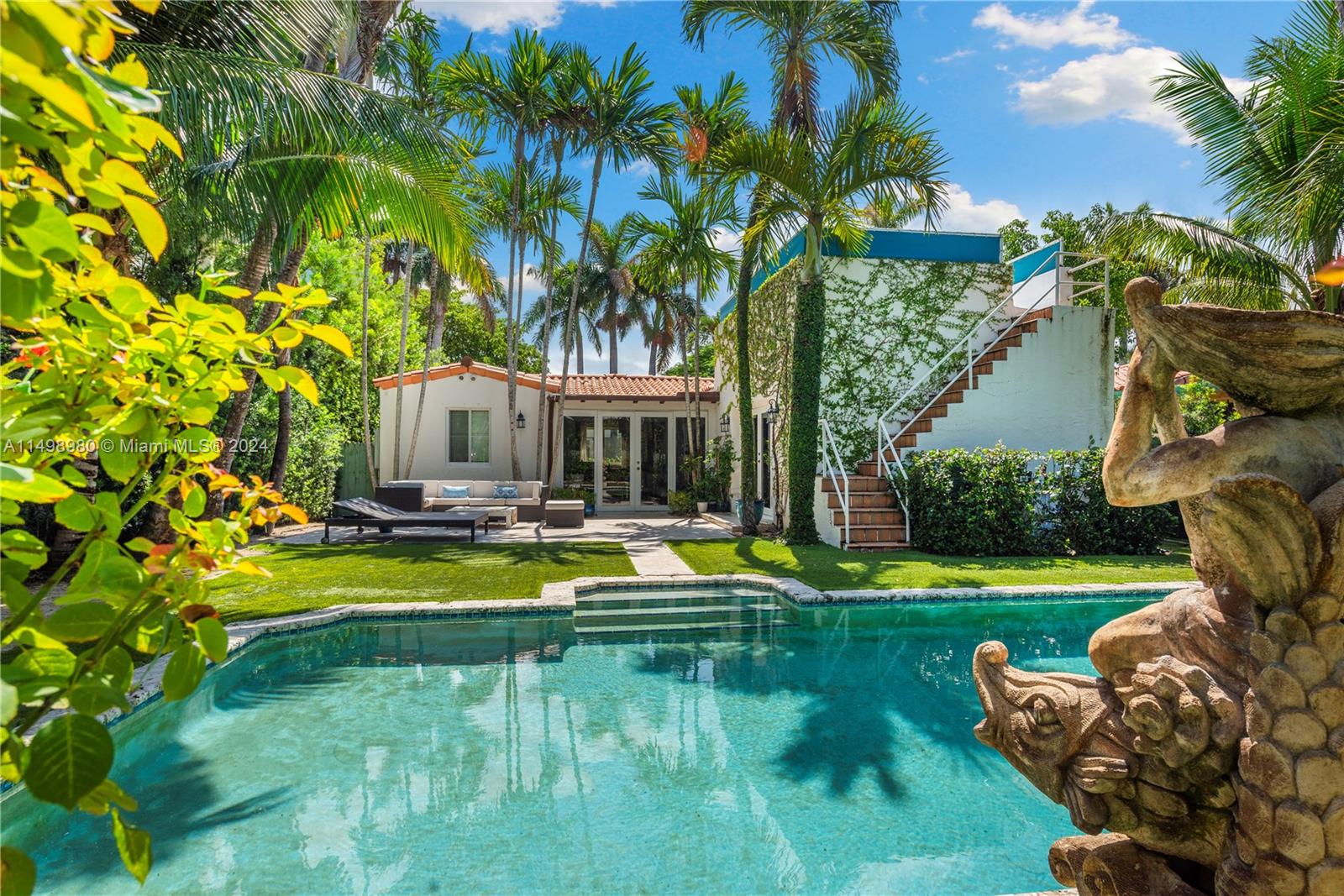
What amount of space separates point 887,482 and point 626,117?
363 inches

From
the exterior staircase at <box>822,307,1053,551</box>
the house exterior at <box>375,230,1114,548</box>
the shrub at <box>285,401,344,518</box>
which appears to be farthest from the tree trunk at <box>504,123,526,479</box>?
the exterior staircase at <box>822,307,1053,551</box>

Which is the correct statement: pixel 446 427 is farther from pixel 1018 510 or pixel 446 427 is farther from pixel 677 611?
pixel 1018 510

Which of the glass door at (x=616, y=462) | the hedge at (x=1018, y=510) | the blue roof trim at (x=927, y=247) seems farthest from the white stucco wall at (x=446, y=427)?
the hedge at (x=1018, y=510)

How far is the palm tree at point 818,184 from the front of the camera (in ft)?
35.6

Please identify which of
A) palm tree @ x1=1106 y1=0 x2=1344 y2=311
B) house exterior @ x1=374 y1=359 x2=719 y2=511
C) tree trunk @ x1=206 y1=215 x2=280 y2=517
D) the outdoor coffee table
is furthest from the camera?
house exterior @ x1=374 y1=359 x2=719 y2=511

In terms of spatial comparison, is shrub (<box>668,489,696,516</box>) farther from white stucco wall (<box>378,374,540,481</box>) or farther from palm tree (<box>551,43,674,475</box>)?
palm tree (<box>551,43,674,475</box>)

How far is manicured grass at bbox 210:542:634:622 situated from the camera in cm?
779

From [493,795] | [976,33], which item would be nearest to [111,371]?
[493,795]

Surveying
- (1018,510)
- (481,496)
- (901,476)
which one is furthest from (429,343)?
(1018,510)

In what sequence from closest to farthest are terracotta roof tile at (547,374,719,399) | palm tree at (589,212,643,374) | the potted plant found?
the potted plant, terracotta roof tile at (547,374,719,399), palm tree at (589,212,643,374)

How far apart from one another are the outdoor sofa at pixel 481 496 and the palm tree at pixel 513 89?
585cm

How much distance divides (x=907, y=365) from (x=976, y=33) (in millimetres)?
6772

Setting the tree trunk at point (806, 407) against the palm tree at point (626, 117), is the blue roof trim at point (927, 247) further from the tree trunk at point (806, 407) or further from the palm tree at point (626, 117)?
the palm tree at point (626, 117)

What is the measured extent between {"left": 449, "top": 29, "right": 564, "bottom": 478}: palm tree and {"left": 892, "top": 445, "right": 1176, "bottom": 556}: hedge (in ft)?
35.0
